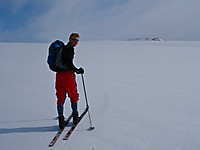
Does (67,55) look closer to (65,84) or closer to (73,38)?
(73,38)

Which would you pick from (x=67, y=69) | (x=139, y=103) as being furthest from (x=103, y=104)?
(x=67, y=69)

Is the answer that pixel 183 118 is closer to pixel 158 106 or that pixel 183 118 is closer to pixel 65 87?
pixel 158 106

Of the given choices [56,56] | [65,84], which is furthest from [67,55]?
[65,84]

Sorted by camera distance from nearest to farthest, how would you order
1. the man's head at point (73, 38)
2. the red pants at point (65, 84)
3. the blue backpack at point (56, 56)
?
the blue backpack at point (56, 56) < the man's head at point (73, 38) < the red pants at point (65, 84)

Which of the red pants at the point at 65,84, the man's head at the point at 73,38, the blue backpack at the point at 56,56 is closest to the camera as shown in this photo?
the blue backpack at the point at 56,56

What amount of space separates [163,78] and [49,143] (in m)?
5.17

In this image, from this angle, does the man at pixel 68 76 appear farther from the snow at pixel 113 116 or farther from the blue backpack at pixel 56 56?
the snow at pixel 113 116

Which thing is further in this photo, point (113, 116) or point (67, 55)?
point (113, 116)

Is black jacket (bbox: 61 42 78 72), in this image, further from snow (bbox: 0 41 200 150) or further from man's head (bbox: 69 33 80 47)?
snow (bbox: 0 41 200 150)

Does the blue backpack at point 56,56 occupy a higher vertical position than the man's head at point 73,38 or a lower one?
lower

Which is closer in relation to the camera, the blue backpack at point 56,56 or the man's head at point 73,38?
the blue backpack at point 56,56

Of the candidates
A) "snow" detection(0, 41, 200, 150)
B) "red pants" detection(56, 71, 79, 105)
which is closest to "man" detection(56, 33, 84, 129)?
"red pants" detection(56, 71, 79, 105)

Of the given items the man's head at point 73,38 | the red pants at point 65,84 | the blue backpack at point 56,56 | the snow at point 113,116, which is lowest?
the snow at point 113,116

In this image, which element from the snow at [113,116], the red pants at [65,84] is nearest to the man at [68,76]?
the red pants at [65,84]
